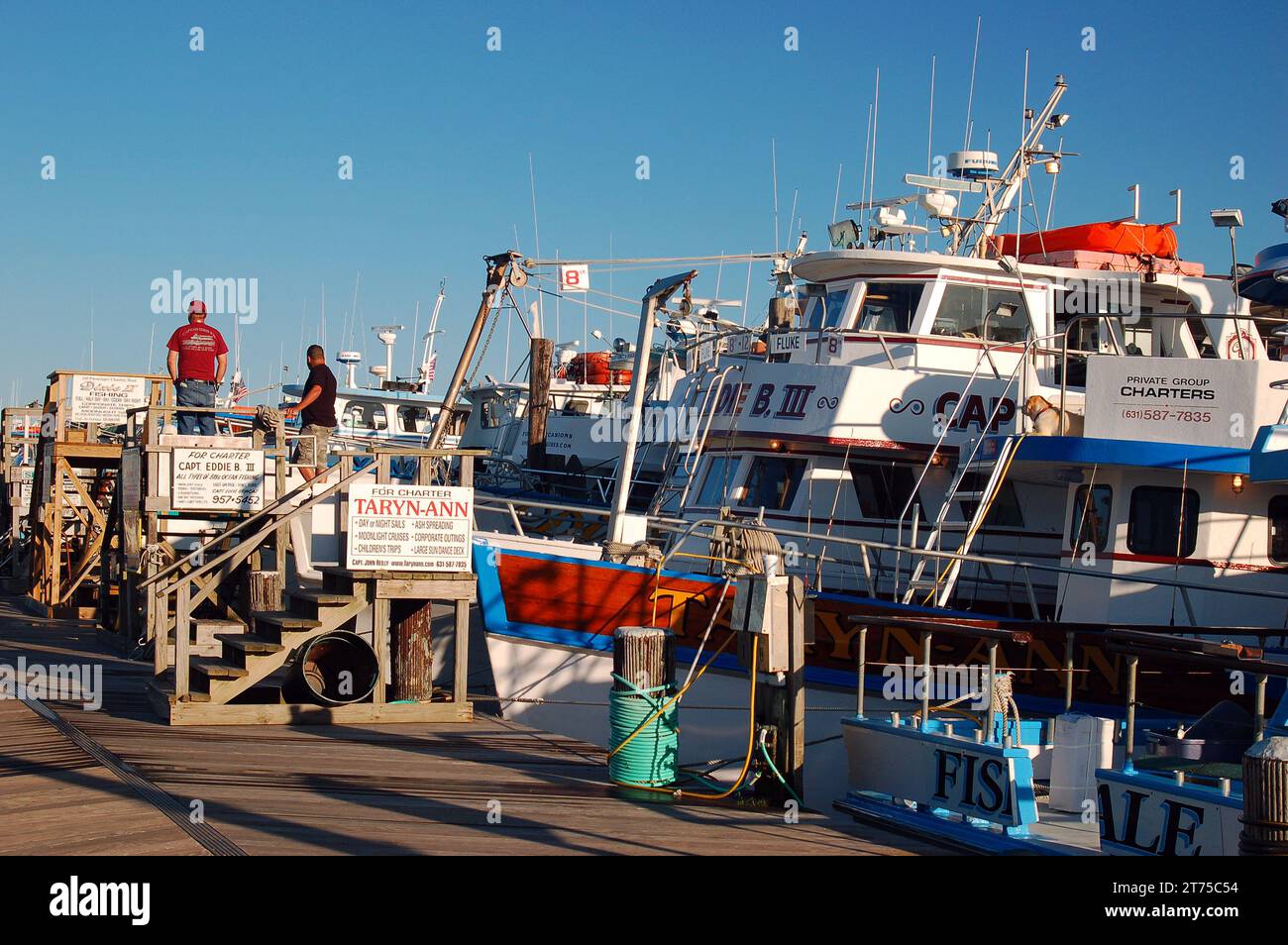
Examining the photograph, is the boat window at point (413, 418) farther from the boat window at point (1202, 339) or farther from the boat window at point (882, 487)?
the boat window at point (882, 487)

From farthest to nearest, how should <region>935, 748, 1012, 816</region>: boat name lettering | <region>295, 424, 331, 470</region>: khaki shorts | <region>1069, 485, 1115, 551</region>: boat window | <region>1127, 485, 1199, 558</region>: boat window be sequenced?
<region>295, 424, 331, 470</region>: khaki shorts
<region>1069, 485, 1115, 551</region>: boat window
<region>1127, 485, 1199, 558</region>: boat window
<region>935, 748, 1012, 816</region>: boat name lettering

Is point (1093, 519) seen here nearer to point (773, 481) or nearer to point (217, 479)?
point (773, 481)

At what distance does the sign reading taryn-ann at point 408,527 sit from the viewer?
10.8 meters

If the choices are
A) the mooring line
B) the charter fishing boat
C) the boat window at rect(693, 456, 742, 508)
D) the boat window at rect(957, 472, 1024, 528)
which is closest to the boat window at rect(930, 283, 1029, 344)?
the charter fishing boat

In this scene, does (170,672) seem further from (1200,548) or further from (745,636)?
(1200,548)

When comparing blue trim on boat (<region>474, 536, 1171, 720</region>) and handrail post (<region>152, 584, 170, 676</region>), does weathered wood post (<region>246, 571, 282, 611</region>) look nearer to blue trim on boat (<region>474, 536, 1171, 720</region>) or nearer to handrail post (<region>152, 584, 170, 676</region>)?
handrail post (<region>152, 584, 170, 676</region>)

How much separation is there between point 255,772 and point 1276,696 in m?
8.06

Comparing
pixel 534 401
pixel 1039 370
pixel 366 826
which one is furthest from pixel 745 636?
pixel 534 401

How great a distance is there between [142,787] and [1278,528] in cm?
1001

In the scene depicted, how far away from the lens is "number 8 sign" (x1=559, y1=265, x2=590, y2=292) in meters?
16.8

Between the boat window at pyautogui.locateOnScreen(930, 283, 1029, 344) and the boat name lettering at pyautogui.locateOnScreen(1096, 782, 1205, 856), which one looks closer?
the boat name lettering at pyautogui.locateOnScreen(1096, 782, 1205, 856)

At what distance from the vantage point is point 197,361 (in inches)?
629

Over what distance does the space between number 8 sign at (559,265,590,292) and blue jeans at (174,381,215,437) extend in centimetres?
442
